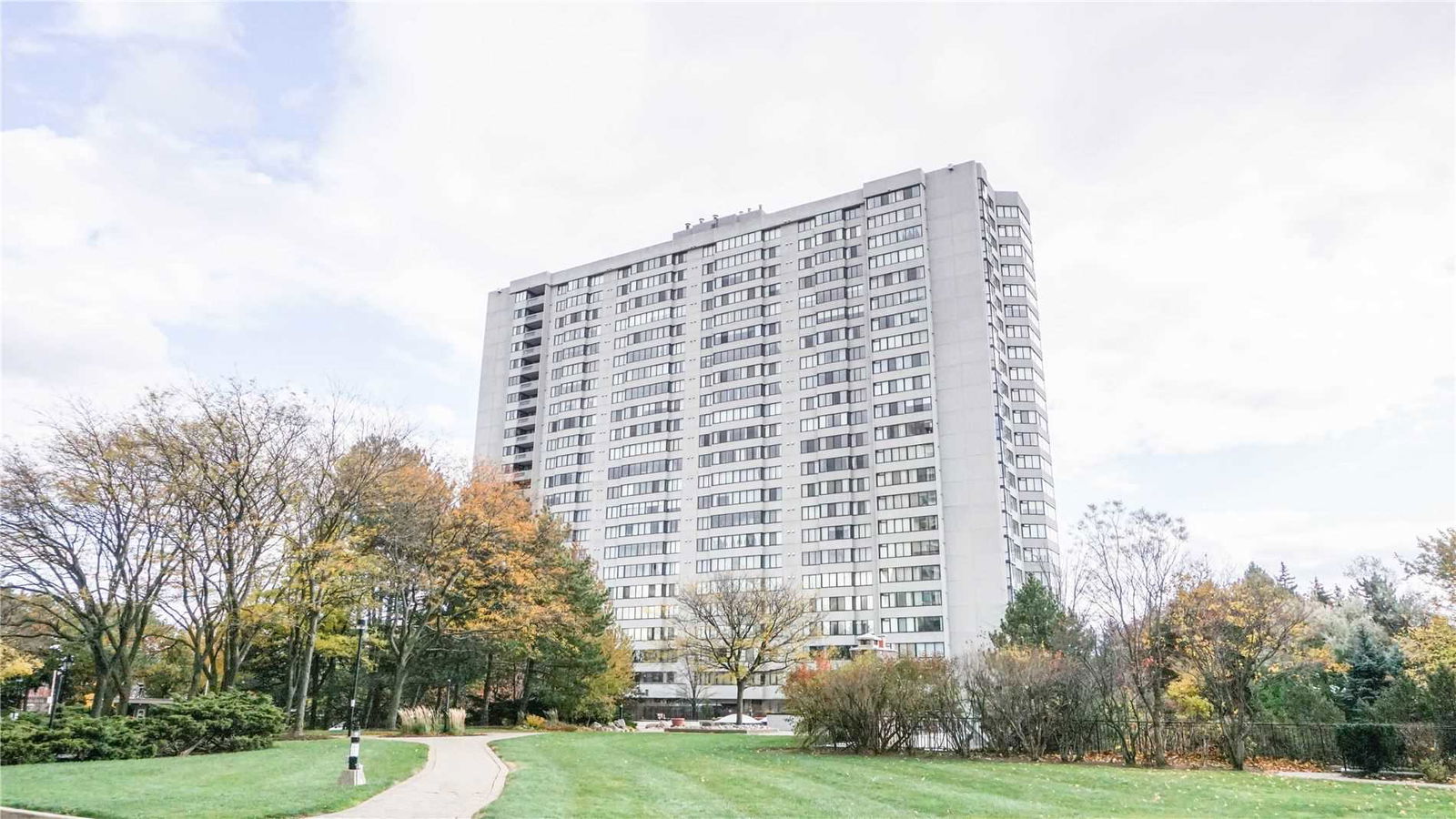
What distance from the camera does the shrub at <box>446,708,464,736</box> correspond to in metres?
38.4

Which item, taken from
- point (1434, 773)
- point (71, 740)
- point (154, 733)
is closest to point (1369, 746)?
point (1434, 773)

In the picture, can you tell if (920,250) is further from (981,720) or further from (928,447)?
(981,720)

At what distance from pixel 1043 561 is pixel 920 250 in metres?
35.6

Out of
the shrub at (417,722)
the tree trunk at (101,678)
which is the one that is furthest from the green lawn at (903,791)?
the tree trunk at (101,678)

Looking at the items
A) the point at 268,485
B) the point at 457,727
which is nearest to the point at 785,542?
the point at 457,727

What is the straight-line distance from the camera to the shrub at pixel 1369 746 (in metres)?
22.2

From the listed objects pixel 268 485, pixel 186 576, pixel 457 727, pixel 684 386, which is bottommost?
pixel 457 727

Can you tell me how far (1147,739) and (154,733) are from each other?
27983mm

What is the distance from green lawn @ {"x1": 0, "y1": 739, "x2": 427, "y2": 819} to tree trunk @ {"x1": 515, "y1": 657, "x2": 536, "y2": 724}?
25.4 metres

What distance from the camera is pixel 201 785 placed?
1645cm

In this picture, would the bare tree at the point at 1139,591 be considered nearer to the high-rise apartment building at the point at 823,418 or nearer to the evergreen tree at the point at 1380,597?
the evergreen tree at the point at 1380,597

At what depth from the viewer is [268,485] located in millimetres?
33781

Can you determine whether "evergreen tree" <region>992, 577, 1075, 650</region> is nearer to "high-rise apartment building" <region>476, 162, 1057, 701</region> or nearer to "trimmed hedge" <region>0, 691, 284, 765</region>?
"high-rise apartment building" <region>476, 162, 1057, 701</region>

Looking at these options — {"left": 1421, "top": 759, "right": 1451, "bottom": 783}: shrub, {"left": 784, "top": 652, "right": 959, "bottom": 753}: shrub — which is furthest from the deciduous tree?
{"left": 784, "top": 652, "right": 959, "bottom": 753}: shrub
